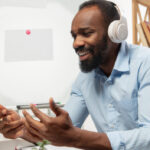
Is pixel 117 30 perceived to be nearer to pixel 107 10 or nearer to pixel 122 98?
pixel 107 10

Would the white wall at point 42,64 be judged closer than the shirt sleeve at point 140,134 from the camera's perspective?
No

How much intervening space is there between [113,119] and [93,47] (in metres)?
0.33

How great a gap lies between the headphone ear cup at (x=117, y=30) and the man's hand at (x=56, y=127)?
0.49 m

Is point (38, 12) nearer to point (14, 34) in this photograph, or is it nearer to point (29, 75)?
point (14, 34)

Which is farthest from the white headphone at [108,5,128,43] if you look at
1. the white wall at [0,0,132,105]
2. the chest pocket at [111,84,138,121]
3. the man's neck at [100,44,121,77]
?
the white wall at [0,0,132,105]

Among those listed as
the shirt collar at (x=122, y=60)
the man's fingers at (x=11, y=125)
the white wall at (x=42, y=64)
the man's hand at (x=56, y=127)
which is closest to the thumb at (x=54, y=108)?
the man's hand at (x=56, y=127)

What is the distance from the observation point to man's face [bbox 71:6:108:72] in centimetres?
98

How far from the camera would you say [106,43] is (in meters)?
1.03

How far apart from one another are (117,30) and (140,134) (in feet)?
1.39

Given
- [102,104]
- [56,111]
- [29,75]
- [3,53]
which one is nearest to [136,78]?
[102,104]

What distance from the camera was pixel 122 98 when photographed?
980mm

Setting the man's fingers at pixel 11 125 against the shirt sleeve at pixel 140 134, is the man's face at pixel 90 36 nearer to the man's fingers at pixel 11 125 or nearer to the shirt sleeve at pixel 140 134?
the shirt sleeve at pixel 140 134

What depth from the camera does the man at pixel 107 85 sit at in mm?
857

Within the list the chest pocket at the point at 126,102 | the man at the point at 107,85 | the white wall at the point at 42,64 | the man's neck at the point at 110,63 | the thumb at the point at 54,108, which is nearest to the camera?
the thumb at the point at 54,108
